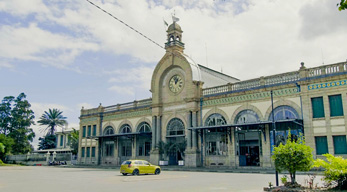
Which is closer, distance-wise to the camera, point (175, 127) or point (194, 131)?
point (194, 131)

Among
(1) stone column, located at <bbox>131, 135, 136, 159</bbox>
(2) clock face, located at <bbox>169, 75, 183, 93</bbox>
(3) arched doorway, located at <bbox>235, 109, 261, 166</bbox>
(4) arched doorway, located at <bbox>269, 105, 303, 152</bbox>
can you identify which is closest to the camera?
(4) arched doorway, located at <bbox>269, 105, 303, 152</bbox>

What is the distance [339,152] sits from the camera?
→ 25.5 meters

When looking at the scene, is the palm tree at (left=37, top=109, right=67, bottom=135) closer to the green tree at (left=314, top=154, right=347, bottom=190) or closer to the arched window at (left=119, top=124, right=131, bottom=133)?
the arched window at (left=119, top=124, right=131, bottom=133)

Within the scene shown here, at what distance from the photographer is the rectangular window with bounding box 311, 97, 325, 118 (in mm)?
27011

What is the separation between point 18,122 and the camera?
61844 mm

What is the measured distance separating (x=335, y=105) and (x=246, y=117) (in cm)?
848

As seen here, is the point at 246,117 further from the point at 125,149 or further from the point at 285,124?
the point at 125,149

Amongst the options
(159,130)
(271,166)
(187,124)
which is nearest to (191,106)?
(187,124)

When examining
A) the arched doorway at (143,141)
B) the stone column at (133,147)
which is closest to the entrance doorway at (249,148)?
the arched doorway at (143,141)

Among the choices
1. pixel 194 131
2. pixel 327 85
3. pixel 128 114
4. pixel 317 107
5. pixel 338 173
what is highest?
pixel 327 85

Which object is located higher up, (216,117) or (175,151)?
(216,117)

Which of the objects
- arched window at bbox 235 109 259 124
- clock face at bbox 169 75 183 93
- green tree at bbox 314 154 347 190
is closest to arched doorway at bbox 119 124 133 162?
clock face at bbox 169 75 183 93

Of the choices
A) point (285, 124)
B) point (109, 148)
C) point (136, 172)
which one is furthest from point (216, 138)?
point (109, 148)

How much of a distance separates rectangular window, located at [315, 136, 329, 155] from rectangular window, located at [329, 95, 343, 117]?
7.22 ft
